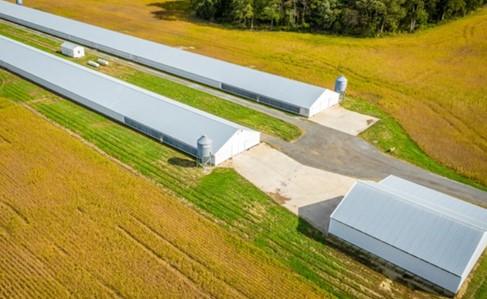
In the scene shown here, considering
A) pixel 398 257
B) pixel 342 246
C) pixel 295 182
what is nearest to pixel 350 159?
pixel 295 182

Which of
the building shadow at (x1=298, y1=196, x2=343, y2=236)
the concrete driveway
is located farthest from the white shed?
the concrete driveway

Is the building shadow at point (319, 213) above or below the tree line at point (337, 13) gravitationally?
below

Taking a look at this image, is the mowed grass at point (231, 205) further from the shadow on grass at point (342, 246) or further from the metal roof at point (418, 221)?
the metal roof at point (418, 221)

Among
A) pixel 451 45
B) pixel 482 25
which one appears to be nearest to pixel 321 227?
pixel 451 45

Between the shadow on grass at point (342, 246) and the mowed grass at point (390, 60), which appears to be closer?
the shadow on grass at point (342, 246)

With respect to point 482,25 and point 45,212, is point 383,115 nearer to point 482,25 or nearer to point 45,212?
point 45,212

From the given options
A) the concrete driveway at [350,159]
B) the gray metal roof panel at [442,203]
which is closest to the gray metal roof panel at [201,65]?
the concrete driveway at [350,159]

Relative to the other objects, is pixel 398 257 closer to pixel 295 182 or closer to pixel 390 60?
pixel 295 182
